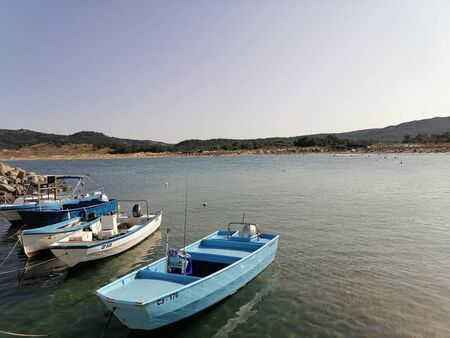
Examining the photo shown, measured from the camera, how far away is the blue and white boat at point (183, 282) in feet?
25.2

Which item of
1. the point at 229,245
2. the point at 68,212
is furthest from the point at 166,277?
the point at 68,212

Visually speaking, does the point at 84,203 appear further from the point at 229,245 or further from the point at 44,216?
the point at 229,245

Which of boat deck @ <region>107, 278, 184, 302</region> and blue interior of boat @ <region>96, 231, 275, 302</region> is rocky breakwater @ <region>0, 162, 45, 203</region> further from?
boat deck @ <region>107, 278, 184, 302</region>

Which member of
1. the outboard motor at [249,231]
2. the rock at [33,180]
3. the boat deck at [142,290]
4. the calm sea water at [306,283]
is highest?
the rock at [33,180]

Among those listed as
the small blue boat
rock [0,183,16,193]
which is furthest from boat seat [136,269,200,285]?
rock [0,183,16,193]

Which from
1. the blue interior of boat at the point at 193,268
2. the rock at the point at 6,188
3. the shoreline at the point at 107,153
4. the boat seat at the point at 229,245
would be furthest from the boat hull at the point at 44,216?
the shoreline at the point at 107,153

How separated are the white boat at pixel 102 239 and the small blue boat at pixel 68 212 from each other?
2.63m

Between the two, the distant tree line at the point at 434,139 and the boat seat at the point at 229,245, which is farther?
the distant tree line at the point at 434,139

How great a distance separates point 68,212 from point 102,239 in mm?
4520

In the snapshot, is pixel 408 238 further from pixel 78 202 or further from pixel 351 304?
pixel 78 202

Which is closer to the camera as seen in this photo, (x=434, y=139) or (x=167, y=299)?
(x=167, y=299)

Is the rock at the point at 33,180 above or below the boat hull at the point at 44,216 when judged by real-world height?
above

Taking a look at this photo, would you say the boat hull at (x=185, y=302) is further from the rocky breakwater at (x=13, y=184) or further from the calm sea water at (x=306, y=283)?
the rocky breakwater at (x=13, y=184)

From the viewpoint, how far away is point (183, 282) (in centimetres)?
891
